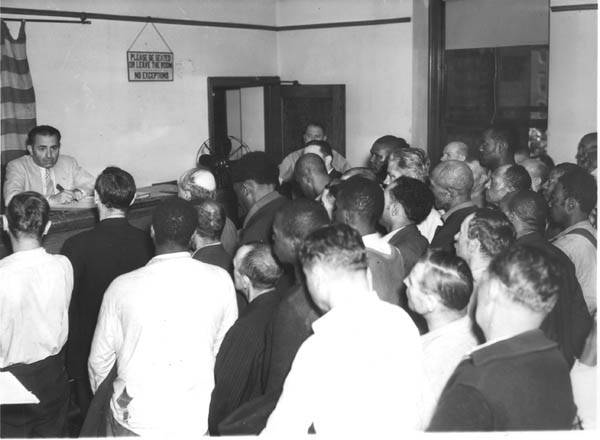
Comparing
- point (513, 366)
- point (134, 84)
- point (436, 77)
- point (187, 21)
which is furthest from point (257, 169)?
point (436, 77)

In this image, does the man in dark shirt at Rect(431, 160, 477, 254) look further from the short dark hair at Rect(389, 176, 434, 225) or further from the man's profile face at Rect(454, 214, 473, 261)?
the man's profile face at Rect(454, 214, 473, 261)

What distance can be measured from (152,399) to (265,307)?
49cm

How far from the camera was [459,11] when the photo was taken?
22.9 ft

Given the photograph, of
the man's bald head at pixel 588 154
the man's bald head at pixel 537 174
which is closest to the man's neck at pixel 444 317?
the man's bald head at pixel 537 174

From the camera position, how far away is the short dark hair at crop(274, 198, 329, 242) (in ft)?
8.28

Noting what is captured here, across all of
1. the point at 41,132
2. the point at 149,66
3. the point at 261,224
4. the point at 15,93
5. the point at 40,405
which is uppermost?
the point at 149,66

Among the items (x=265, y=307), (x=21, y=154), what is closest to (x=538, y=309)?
(x=265, y=307)

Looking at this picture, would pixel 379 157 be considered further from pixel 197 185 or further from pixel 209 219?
pixel 209 219

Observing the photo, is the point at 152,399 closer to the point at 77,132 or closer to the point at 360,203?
the point at 360,203

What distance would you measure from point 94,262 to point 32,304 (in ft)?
1.34

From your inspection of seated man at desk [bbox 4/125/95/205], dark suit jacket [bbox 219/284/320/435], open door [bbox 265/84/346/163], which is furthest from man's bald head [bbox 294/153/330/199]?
open door [bbox 265/84/346/163]

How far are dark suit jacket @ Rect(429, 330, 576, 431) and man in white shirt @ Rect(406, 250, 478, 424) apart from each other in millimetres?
384

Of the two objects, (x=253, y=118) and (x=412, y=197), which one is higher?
(x=253, y=118)

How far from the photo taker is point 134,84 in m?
6.47
